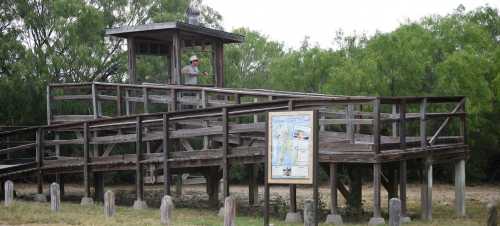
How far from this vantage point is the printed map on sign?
13586 mm

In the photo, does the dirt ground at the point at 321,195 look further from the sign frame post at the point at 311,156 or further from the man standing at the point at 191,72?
the sign frame post at the point at 311,156

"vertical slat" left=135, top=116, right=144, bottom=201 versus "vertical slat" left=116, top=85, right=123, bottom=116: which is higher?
"vertical slat" left=116, top=85, right=123, bottom=116

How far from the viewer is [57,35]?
33.8 meters

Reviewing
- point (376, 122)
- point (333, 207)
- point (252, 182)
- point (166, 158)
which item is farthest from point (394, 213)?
point (252, 182)

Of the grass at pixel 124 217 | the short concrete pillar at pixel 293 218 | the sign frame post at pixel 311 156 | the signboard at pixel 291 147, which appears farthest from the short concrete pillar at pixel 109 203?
the signboard at pixel 291 147

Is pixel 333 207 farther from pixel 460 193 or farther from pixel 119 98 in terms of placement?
pixel 119 98

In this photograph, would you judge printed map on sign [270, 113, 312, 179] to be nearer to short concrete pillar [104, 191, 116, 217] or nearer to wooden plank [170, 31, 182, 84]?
short concrete pillar [104, 191, 116, 217]

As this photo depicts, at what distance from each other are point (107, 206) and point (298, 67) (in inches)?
919

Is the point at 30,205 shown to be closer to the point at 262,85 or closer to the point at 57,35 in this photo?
the point at 57,35

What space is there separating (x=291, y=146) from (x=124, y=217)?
520 centimetres

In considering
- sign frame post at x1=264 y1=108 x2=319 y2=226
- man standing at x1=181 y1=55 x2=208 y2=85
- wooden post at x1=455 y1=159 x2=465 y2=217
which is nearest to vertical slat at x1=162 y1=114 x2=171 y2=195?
man standing at x1=181 y1=55 x2=208 y2=85

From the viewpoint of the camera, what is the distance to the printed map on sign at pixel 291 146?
13.6 meters

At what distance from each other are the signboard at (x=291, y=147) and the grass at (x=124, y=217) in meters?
2.75

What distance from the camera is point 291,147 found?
13.8 m
